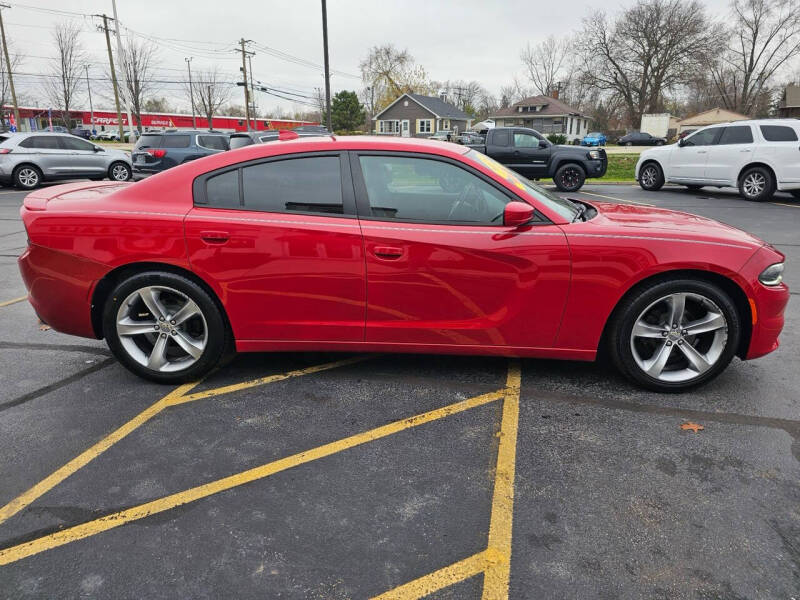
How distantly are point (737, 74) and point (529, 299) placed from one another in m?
73.0

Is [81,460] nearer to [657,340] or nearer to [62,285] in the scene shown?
[62,285]

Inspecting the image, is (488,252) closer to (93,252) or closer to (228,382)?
(228,382)

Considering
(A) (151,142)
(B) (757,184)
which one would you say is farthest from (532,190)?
(A) (151,142)

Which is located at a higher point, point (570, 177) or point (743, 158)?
point (743, 158)

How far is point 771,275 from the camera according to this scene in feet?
10.8

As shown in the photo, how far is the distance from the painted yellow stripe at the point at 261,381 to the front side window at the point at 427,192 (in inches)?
48.0

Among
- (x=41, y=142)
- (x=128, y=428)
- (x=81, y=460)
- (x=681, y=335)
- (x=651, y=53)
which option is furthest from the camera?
(x=651, y=53)

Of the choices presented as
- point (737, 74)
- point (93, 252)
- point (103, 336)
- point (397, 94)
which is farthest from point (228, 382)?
point (397, 94)

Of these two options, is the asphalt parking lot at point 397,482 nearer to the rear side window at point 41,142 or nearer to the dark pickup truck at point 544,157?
the dark pickup truck at point 544,157

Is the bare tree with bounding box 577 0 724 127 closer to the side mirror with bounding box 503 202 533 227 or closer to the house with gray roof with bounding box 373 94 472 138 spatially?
→ the house with gray roof with bounding box 373 94 472 138

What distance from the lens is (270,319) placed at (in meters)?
3.44

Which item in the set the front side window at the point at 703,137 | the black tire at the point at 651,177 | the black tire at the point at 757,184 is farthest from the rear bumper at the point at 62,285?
the black tire at the point at 651,177

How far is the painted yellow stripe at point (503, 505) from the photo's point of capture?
1969 mm

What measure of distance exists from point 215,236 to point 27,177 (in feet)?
51.9
